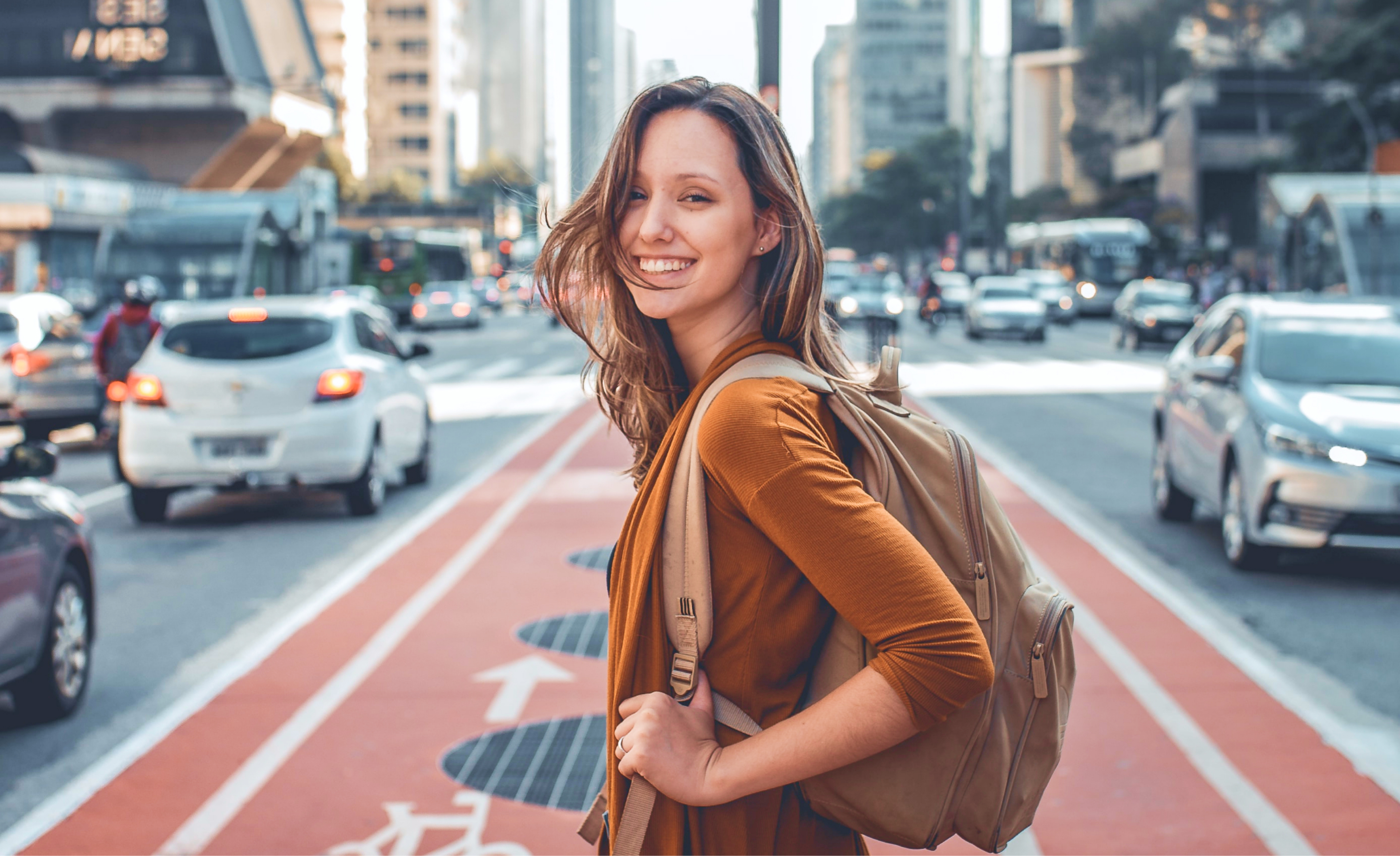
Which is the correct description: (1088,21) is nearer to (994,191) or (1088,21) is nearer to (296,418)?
(994,191)

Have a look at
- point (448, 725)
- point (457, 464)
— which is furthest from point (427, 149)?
point (448, 725)

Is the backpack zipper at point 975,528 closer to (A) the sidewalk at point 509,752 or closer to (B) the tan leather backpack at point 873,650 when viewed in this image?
(B) the tan leather backpack at point 873,650

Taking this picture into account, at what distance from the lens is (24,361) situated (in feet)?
55.2

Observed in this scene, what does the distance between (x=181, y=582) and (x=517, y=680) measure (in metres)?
3.36

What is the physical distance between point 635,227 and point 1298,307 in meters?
9.42

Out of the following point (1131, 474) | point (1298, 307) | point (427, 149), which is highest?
point (427, 149)

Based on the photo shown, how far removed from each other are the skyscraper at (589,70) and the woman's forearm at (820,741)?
2.93 feet

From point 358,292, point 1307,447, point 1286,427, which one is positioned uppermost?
point 358,292

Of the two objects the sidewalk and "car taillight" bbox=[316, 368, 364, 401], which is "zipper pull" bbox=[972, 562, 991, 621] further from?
"car taillight" bbox=[316, 368, 364, 401]

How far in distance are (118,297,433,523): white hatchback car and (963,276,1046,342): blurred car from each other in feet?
96.1

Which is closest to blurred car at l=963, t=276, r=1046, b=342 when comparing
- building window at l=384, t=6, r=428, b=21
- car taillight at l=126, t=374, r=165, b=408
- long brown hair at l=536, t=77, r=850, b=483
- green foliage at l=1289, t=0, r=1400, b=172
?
green foliage at l=1289, t=0, r=1400, b=172

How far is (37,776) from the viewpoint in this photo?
18.2 feet

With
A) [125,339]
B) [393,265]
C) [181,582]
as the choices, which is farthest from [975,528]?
[393,265]

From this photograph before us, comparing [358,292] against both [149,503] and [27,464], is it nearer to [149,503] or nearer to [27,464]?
[149,503]
